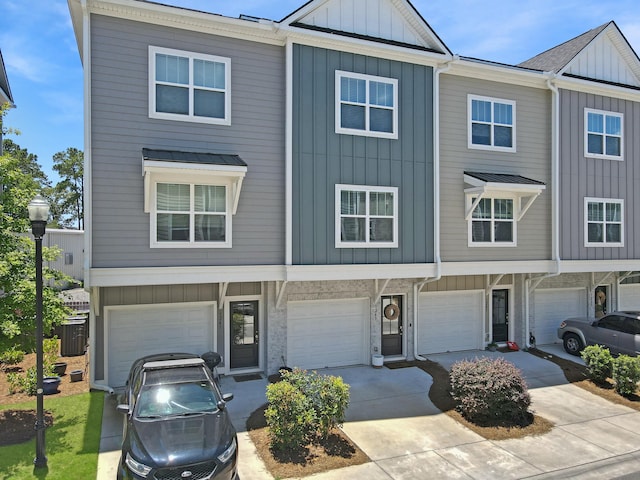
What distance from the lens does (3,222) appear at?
9.33 meters

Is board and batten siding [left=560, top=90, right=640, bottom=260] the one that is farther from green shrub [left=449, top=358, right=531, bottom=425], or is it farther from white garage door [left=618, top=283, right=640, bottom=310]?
green shrub [left=449, top=358, right=531, bottom=425]

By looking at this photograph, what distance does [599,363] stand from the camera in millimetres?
12367

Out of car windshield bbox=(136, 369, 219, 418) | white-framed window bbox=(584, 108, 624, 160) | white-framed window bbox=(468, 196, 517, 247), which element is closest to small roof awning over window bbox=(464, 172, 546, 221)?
white-framed window bbox=(468, 196, 517, 247)

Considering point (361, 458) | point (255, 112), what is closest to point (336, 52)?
point (255, 112)

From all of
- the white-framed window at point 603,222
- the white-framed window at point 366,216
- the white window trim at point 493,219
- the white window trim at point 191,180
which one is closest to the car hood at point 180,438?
the white window trim at point 191,180

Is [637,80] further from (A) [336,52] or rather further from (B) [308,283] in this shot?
(B) [308,283]

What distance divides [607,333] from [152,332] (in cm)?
1394

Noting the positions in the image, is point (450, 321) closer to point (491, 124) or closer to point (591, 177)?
point (491, 124)

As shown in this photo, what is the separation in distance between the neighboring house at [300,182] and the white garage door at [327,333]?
0.15 ft

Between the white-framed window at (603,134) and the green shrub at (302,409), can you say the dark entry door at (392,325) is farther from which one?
the white-framed window at (603,134)

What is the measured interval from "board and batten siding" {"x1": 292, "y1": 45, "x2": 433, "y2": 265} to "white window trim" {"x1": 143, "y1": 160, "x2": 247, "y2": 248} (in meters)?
1.69

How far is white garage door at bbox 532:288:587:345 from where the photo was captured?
661 inches

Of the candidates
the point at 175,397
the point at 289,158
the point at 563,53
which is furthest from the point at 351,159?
the point at 563,53

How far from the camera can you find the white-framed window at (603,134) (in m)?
16.1
